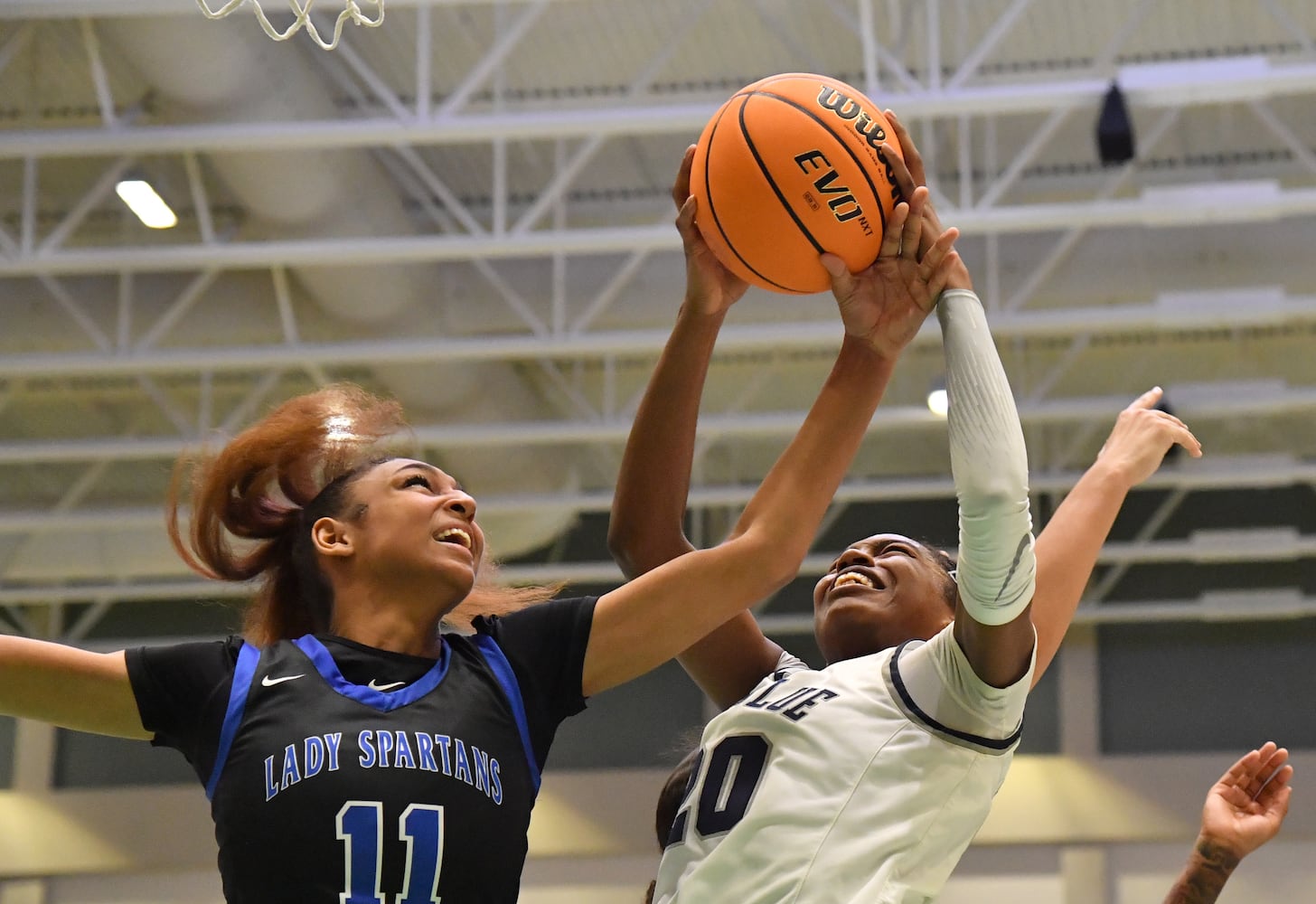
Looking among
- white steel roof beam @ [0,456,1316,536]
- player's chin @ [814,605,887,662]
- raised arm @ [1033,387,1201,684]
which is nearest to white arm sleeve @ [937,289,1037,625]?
raised arm @ [1033,387,1201,684]

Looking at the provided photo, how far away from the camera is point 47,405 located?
12414 millimetres

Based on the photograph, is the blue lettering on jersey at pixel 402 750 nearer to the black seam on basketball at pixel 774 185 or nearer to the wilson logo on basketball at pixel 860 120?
the black seam on basketball at pixel 774 185

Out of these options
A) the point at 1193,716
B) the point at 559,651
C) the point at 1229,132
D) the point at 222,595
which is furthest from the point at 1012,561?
the point at 1193,716

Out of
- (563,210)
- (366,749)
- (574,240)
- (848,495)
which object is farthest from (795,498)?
(848,495)

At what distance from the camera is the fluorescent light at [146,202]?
8617 mm

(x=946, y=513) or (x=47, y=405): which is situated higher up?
(x=47, y=405)

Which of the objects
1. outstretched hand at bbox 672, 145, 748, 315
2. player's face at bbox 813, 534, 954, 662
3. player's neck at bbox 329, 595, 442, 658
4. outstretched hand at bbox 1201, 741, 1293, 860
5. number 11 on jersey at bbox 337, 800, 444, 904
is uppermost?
outstretched hand at bbox 672, 145, 748, 315

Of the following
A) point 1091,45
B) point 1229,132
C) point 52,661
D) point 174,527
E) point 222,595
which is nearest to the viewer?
point 52,661

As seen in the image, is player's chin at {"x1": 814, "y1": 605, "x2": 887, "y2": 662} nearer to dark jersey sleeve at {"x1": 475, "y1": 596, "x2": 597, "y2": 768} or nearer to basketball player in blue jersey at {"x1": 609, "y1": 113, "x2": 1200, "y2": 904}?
basketball player in blue jersey at {"x1": 609, "y1": 113, "x2": 1200, "y2": 904}

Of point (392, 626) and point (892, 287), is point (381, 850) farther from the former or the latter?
point (892, 287)

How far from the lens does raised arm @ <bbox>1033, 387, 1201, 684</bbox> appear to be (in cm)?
265

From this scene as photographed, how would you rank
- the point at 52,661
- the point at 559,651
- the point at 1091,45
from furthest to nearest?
1. the point at 1091,45
2. the point at 559,651
3. the point at 52,661

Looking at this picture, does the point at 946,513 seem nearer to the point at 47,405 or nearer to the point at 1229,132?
the point at 1229,132

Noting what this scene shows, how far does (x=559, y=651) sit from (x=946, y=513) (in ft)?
36.9
